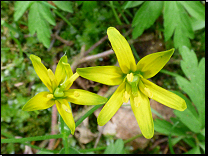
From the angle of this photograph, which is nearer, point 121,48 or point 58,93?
point 121,48

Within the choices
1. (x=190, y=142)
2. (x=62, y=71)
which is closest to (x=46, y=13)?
(x=62, y=71)

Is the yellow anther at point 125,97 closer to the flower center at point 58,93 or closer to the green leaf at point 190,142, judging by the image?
the flower center at point 58,93

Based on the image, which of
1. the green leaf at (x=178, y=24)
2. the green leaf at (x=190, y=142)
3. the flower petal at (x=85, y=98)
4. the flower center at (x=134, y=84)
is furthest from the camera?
the green leaf at (x=190, y=142)

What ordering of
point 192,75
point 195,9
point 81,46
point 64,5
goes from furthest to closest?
point 81,46
point 64,5
point 195,9
point 192,75

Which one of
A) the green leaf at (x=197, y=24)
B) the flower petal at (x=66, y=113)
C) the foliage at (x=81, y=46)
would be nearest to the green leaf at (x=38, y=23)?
the foliage at (x=81, y=46)

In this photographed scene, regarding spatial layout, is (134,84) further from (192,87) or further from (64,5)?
(64,5)

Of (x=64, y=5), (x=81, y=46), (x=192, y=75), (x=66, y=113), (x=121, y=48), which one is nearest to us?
(x=121, y=48)
